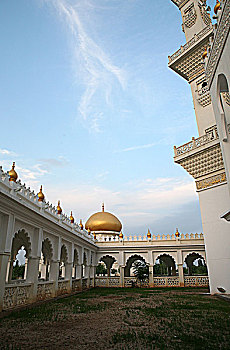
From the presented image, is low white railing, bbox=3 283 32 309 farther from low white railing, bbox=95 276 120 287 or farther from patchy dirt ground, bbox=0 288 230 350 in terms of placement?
low white railing, bbox=95 276 120 287

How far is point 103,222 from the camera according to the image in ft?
85.7

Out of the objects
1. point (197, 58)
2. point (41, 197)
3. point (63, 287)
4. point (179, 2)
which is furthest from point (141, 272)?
point (179, 2)

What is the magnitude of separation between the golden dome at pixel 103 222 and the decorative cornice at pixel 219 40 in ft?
65.0

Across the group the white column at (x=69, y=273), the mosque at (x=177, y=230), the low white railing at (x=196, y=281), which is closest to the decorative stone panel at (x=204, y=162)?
the mosque at (x=177, y=230)

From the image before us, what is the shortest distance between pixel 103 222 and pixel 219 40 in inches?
843

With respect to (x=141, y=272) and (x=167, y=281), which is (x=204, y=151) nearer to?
(x=167, y=281)

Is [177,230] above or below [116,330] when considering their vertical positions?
above

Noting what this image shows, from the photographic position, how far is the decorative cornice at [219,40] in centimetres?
602

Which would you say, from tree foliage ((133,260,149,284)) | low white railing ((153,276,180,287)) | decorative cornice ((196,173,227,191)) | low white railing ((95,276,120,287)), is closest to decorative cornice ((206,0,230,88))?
decorative cornice ((196,173,227,191))

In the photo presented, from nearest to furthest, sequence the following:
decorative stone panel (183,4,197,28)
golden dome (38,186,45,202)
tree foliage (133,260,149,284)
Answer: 1. golden dome (38,186,45,202)
2. decorative stone panel (183,4,197,28)
3. tree foliage (133,260,149,284)

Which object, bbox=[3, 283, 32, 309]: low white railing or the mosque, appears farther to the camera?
bbox=[3, 283, 32, 309]: low white railing

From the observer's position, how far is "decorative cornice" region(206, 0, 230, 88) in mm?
6023

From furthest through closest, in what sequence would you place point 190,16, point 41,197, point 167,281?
point 167,281, point 190,16, point 41,197

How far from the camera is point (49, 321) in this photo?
678 centimetres
